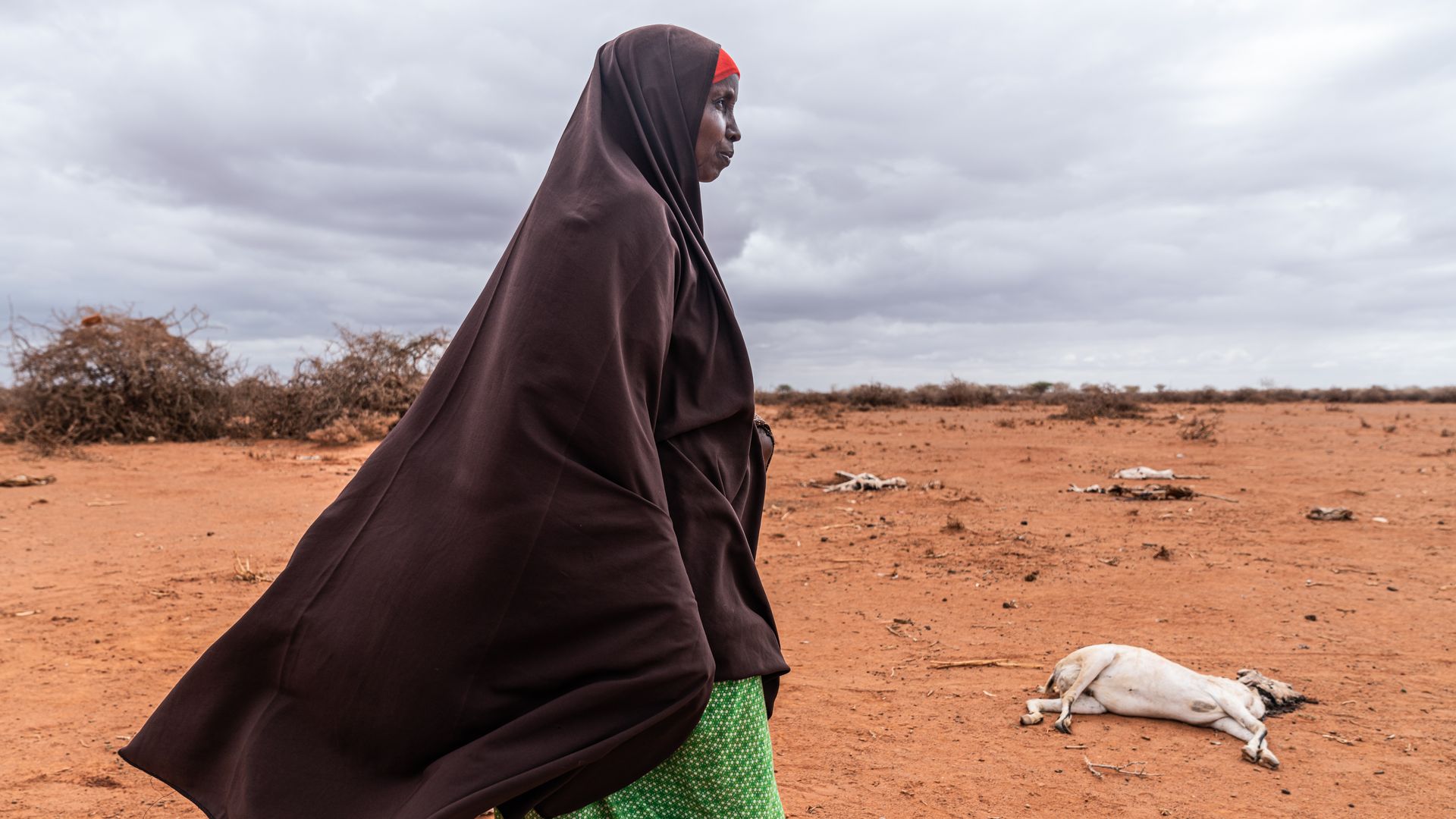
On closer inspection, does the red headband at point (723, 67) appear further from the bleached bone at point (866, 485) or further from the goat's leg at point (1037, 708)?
the bleached bone at point (866, 485)

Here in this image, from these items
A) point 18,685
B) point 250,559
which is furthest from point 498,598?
point 250,559

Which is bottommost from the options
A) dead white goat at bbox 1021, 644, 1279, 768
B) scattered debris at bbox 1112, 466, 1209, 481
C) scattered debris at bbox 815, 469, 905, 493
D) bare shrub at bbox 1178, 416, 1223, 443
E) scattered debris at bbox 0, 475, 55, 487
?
dead white goat at bbox 1021, 644, 1279, 768

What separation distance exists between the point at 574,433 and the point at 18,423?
52.4 feet

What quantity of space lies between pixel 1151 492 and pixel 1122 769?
6.22m

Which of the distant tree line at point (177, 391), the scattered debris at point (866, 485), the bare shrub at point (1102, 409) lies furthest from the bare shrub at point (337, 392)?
the bare shrub at point (1102, 409)

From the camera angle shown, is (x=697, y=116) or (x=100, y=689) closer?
(x=697, y=116)

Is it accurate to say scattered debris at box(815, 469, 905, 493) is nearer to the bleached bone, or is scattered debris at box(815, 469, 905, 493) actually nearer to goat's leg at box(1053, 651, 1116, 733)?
the bleached bone

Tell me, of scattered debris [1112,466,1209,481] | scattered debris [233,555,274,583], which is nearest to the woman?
scattered debris [233,555,274,583]

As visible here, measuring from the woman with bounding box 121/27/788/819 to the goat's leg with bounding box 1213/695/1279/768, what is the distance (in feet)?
8.28

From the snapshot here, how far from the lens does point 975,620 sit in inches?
208

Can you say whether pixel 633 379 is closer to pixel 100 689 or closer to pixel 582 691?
pixel 582 691

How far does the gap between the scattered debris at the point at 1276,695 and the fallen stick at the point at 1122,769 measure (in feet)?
2.93

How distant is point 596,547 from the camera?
146 cm

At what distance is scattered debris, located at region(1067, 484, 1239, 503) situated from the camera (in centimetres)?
886
